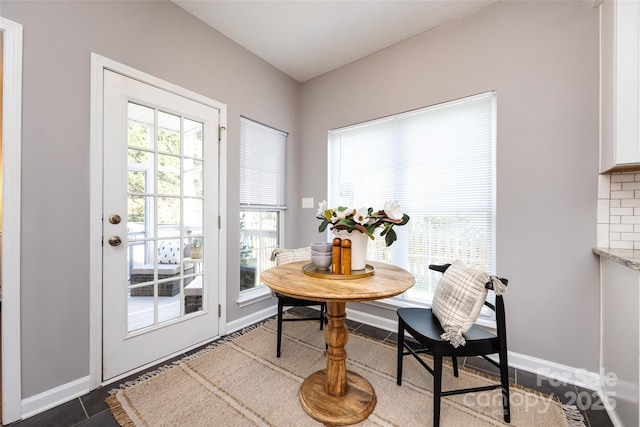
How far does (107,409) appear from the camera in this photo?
1405 millimetres

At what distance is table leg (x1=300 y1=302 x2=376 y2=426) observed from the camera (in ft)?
4.42

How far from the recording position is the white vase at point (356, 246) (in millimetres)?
1471

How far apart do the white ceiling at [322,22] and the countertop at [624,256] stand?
194cm

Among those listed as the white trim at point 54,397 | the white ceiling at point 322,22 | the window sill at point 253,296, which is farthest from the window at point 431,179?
the white trim at point 54,397

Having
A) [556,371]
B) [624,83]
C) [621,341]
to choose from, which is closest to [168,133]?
[624,83]

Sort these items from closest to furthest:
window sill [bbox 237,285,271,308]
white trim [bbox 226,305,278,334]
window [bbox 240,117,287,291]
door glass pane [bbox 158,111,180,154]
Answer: door glass pane [bbox 158,111,180,154] < white trim [bbox 226,305,278,334] < window sill [bbox 237,285,271,308] < window [bbox 240,117,287,291]

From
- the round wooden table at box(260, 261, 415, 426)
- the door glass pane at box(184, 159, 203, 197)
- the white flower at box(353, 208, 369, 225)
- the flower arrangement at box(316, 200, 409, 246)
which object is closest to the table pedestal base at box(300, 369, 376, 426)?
the round wooden table at box(260, 261, 415, 426)

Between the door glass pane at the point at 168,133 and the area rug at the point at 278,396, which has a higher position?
the door glass pane at the point at 168,133

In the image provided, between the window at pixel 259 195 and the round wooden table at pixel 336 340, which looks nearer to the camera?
the round wooden table at pixel 336 340

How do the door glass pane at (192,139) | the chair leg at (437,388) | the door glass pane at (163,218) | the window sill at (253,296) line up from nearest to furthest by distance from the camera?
the chair leg at (437,388) → the door glass pane at (163,218) → the door glass pane at (192,139) → the window sill at (253,296)

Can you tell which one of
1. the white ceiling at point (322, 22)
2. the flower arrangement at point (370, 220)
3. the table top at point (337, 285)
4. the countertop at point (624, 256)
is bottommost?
the table top at point (337, 285)

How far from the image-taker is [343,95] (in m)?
2.75

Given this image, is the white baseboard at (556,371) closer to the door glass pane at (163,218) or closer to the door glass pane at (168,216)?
the door glass pane at (163,218)

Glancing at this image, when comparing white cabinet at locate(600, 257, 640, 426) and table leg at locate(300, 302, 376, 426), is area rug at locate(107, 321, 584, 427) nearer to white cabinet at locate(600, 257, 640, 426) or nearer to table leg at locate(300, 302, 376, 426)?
table leg at locate(300, 302, 376, 426)
